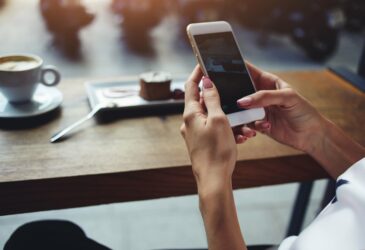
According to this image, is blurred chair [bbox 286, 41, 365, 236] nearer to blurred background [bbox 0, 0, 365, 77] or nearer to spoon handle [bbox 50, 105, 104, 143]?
spoon handle [bbox 50, 105, 104, 143]

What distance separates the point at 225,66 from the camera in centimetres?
77

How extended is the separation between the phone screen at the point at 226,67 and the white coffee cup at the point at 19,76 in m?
0.36

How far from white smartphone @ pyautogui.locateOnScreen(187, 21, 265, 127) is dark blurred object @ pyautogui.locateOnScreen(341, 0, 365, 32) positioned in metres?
3.58

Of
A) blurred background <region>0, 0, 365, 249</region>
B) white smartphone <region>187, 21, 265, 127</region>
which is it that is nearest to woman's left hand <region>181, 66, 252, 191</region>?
white smartphone <region>187, 21, 265, 127</region>

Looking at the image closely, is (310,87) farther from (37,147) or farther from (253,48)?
(253,48)

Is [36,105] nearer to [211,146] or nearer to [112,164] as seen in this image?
[112,164]

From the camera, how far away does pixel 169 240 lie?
4.98 feet

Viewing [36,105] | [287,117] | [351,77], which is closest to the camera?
[287,117]

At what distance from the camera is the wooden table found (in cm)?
71

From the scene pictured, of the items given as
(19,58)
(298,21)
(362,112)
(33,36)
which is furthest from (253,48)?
(19,58)

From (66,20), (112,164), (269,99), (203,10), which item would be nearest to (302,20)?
(203,10)

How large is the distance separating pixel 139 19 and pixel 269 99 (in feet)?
9.59

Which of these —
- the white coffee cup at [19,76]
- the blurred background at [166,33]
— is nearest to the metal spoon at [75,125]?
the white coffee cup at [19,76]

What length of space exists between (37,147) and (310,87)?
0.72 meters
